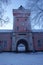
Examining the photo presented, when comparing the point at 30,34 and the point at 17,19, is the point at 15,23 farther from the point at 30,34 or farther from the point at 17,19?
the point at 30,34

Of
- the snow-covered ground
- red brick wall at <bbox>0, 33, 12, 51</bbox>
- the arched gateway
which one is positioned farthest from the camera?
red brick wall at <bbox>0, 33, 12, 51</bbox>

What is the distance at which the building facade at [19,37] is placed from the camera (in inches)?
1024

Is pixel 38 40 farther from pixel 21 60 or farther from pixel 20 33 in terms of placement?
pixel 21 60

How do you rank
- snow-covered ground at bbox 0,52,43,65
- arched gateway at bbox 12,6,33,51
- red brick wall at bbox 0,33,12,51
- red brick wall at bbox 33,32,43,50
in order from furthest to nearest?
red brick wall at bbox 33,32,43,50 < red brick wall at bbox 0,33,12,51 < arched gateway at bbox 12,6,33,51 < snow-covered ground at bbox 0,52,43,65

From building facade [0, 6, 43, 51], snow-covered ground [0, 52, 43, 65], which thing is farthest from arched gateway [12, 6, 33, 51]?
snow-covered ground [0, 52, 43, 65]

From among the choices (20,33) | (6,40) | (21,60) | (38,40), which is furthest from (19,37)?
(21,60)

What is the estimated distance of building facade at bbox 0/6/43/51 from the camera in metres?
26.0

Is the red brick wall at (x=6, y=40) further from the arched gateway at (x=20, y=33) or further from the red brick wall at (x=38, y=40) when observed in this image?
the red brick wall at (x=38, y=40)

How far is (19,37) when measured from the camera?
26.0 meters

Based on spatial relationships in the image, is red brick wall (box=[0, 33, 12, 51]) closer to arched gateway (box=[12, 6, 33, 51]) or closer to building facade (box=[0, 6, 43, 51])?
building facade (box=[0, 6, 43, 51])

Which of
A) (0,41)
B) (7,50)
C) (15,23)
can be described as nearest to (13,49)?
(7,50)

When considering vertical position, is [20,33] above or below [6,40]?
above

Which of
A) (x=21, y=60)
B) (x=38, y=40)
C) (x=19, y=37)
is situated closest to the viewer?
(x=21, y=60)

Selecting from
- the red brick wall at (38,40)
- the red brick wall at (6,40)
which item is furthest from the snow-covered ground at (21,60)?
the red brick wall at (38,40)
